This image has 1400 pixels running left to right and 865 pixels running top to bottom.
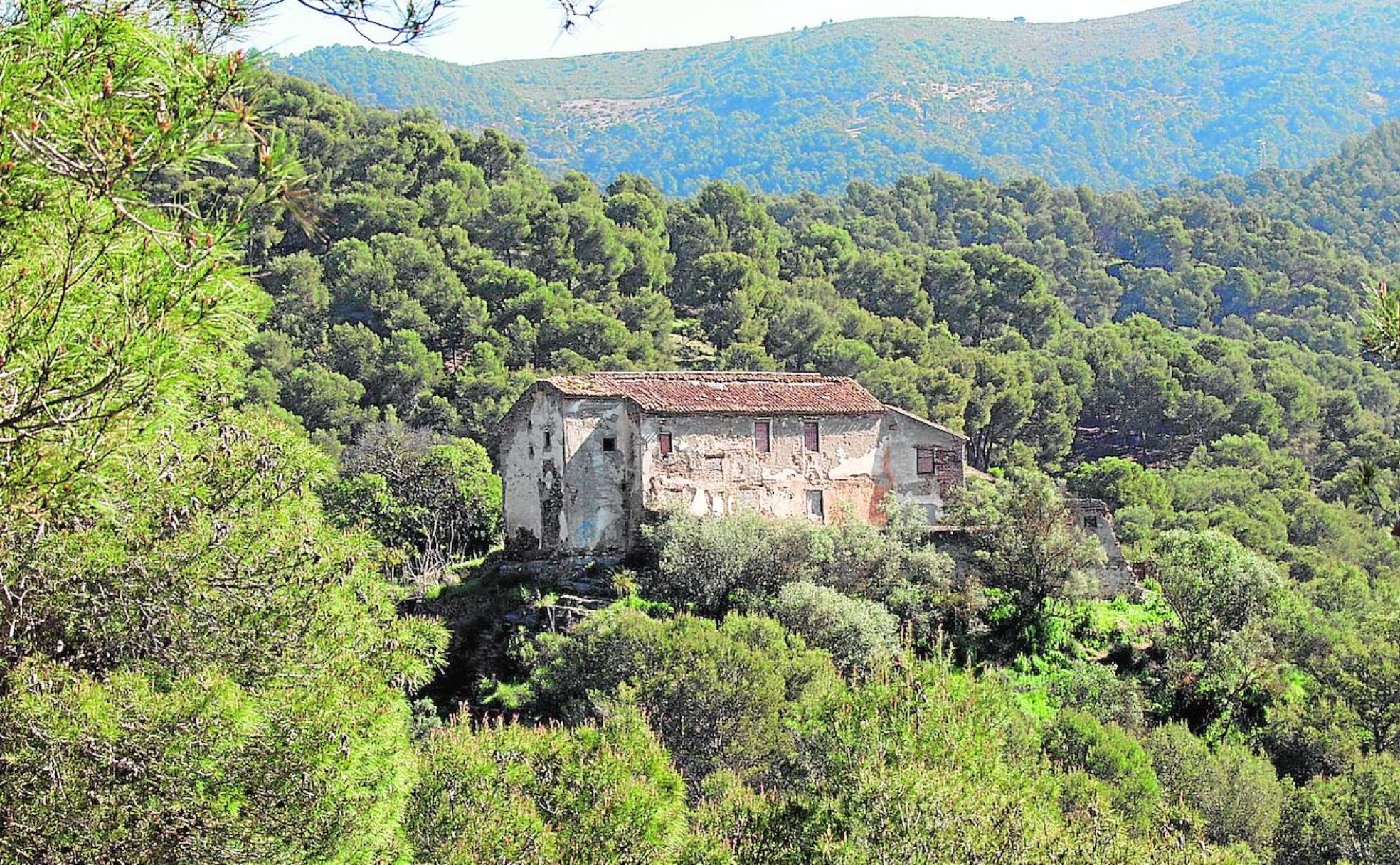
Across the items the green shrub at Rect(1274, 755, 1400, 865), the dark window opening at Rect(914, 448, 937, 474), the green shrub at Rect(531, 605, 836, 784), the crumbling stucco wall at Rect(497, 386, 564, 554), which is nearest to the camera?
the green shrub at Rect(1274, 755, 1400, 865)

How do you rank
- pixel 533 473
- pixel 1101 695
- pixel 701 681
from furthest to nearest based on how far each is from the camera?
pixel 533 473, pixel 1101 695, pixel 701 681

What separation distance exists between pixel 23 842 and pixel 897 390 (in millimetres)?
45470

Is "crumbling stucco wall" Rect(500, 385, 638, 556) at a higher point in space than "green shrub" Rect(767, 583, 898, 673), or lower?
higher

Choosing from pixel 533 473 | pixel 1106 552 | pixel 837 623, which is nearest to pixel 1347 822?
pixel 837 623

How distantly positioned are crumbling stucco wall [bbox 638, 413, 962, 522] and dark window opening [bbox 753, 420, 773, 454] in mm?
59

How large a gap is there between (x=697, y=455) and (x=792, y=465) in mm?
2490

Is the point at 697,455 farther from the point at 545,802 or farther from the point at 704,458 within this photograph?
the point at 545,802

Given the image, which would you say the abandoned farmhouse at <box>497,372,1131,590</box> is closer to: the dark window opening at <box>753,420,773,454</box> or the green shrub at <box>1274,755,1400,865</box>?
the dark window opening at <box>753,420,773,454</box>

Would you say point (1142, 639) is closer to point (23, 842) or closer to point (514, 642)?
point (514, 642)

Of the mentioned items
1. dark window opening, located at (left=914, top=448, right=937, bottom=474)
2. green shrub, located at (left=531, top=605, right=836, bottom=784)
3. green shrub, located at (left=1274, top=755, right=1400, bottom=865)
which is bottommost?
green shrub, located at (left=1274, top=755, right=1400, bottom=865)

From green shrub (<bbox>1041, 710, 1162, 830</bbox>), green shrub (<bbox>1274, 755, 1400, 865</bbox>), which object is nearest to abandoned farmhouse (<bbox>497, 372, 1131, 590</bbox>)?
green shrub (<bbox>1041, 710, 1162, 830</bbox>)

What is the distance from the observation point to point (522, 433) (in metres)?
34.7

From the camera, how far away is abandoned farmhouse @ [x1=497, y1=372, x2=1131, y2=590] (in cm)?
3281

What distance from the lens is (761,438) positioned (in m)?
33.7
